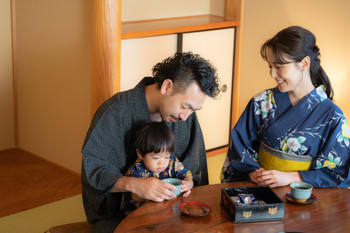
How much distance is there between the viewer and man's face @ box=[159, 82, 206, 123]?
2213 millimetres

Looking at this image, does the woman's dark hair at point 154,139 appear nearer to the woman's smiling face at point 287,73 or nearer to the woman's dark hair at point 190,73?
the woman's dark hair at point 190,73

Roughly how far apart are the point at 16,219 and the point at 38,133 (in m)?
1.35

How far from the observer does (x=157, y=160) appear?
2223mm

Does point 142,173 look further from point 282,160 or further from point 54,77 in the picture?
point 54,77

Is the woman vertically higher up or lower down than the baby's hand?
higher up

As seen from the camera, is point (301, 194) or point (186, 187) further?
point (186, 187)

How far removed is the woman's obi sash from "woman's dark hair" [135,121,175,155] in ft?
1.77

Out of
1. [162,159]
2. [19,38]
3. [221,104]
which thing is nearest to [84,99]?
[19,38]

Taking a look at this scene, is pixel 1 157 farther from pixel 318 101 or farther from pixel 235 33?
pixel 318 101

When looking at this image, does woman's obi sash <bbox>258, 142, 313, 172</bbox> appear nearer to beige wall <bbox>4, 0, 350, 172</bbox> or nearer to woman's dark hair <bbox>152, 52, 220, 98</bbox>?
woman's dark hair <bbox>152, 52, 220, 98</bbox>

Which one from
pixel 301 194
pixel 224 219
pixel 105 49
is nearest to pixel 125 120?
pixel 224 219

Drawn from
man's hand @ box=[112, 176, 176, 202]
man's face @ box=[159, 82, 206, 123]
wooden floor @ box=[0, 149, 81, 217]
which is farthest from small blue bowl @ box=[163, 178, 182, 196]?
wooden floor @ box=[0, 149, 81, 217]

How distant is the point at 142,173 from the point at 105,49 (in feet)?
4.87

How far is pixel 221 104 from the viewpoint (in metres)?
4.80
